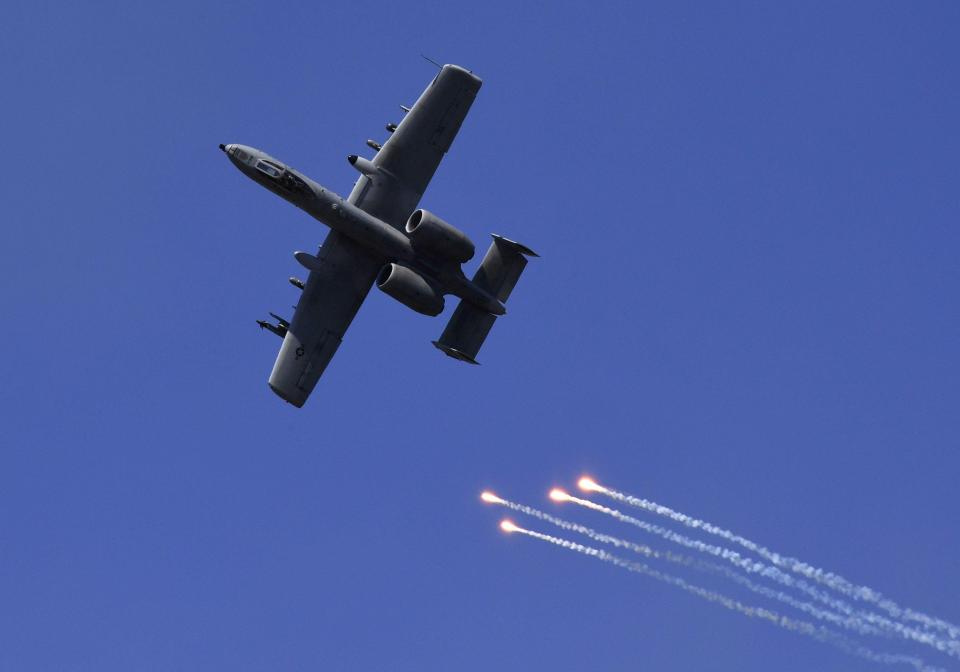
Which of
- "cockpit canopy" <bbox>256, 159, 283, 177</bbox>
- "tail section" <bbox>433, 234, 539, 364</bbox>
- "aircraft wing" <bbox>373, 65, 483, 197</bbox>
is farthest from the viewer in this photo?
"aircraft wing" <bbox>373, 65, 483, 197</bbox>

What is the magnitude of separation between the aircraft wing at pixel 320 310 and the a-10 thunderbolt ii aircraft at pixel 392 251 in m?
0.05

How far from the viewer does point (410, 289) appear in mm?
50344

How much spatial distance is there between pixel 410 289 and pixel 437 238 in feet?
8.82

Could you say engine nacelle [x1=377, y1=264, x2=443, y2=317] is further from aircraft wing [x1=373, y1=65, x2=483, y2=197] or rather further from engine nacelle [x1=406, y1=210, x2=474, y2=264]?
aircraft wing [x1=373, y1=65, x2=483, y2=197]

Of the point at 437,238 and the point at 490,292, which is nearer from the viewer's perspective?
the point at 437,238

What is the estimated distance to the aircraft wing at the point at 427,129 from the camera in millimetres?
52969

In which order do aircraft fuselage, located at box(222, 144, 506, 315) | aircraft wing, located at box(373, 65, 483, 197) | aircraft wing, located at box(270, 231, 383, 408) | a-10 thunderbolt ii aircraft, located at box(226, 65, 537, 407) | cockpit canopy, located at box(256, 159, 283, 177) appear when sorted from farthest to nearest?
aircraft wing, located at box(373, 65, 483, 197), aircraft wing, located at box(270, 231, 383, 408), a-10 thunderbolt ii aircraft, located at box(226, 65, 537, 407), aircraft fuselage, located at box(222, 144, 506, 315), cockpit canopy, located at box(256, 159, 283, 177)

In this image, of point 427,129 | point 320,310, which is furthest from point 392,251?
point 427,129

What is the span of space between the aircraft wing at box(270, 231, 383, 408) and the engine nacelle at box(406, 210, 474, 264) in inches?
115

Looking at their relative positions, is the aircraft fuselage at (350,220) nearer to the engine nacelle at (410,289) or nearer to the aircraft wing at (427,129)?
the engine nacelle at (410,289)

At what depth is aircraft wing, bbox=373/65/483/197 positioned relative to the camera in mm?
52969

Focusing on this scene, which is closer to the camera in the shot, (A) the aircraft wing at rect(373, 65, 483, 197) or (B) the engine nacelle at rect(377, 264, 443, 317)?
(B) the engine nacelle at rect(377, 264, 443, 317)

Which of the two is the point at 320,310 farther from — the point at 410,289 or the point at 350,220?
the point at 410,289

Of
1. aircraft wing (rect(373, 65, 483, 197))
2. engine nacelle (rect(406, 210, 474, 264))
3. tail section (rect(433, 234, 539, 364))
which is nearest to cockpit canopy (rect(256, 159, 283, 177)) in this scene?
aircraft wing (rect(373, 65, 483, 197))
